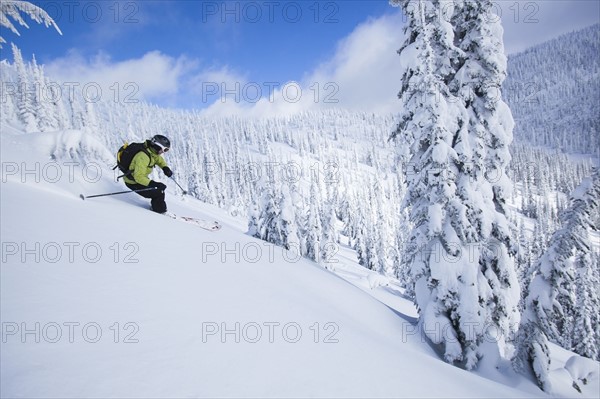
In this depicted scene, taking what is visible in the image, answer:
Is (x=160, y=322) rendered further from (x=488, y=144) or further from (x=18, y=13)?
(x=488, y=144)

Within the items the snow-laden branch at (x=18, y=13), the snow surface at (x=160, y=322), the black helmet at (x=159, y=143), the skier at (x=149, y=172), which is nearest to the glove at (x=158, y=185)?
the skier at (x=149, y=172)

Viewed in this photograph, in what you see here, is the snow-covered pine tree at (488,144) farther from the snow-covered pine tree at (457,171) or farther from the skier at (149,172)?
the skier at (149,172)

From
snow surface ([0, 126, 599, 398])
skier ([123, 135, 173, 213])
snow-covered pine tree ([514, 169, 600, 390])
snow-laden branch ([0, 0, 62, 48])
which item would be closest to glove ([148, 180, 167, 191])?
skier ([123, 135, 173, 213])

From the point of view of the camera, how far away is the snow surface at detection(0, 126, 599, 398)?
2.61 m

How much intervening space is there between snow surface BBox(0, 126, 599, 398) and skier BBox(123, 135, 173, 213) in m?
1.46

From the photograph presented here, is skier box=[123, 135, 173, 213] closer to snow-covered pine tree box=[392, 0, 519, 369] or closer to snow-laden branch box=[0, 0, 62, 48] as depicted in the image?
snow-laden branch box=[0, 0, 62, 48]

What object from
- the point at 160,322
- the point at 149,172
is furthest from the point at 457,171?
the point at 160,322

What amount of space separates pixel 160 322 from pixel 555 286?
9.74 m

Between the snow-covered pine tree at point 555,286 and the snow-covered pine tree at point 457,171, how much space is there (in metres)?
1.20

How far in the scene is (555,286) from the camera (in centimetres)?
832

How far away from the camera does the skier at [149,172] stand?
8.53 metres

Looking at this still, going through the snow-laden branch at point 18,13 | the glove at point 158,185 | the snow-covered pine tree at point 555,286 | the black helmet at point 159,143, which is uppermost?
the snow-laden branch at point 18,13

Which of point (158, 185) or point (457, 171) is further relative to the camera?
point (457, 171)

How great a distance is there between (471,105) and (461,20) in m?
2.99
